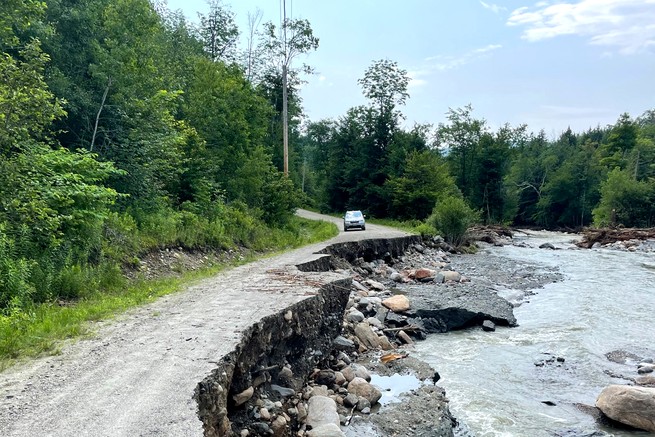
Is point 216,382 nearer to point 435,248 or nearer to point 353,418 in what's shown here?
point 353,418

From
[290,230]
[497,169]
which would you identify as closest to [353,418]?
[290,230]

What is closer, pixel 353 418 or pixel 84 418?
pixel 84 418

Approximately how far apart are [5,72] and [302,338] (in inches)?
275

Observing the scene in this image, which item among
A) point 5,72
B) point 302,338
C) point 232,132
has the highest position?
point 232,132

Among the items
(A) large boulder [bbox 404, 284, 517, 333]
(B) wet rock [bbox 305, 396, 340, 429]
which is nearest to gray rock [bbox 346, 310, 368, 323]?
(A) large boulder [bbox 404, 284, 517, 333]

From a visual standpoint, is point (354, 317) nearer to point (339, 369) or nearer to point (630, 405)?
point (339, 369)

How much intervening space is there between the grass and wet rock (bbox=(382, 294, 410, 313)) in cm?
540

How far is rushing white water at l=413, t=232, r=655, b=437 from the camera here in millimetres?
7543

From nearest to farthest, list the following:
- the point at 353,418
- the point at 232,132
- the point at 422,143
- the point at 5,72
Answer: the point at 353,418 < the point at 5,72 < the point at 232,132 < the point at 422,143

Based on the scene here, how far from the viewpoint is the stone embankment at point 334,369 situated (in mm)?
5750

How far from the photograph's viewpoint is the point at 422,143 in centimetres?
5028

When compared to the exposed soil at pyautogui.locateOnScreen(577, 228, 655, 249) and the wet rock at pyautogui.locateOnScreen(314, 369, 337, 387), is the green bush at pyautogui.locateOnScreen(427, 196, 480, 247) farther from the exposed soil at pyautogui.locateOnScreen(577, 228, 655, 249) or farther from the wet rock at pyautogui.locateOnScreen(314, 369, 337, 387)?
the wet rock at pyautogui.locateOnScreen(314, 369, 337, 387)

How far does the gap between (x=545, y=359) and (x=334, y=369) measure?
5.24 meters

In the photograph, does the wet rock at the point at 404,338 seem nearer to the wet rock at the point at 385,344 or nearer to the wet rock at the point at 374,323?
the wet rock at the point at 374,323
